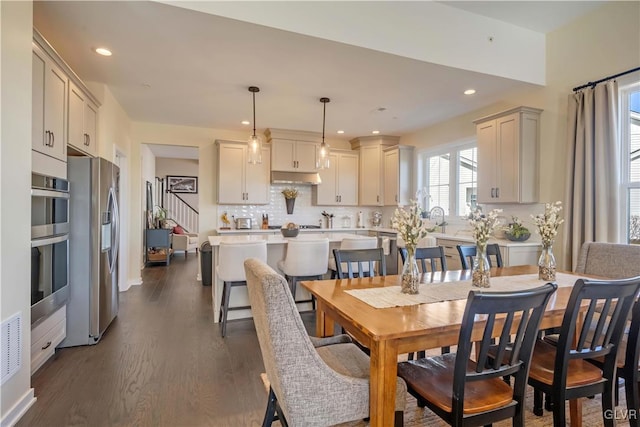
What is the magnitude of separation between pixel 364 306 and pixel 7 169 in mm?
2085

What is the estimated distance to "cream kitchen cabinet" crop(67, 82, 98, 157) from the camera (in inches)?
115

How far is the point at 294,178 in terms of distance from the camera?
5941mm

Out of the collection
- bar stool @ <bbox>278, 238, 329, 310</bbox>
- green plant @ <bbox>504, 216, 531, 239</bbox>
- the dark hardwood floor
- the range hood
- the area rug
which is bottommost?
the area rug

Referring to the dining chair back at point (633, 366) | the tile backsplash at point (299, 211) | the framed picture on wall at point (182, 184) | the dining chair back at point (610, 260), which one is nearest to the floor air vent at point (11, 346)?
the dining chair back at point (633, 366)

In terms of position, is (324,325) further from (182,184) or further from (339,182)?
(182,184)

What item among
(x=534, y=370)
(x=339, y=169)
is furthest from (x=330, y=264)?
(x=339, y=169)

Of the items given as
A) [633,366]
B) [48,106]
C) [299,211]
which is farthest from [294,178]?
[633,366]

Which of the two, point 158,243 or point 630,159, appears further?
point 158,243

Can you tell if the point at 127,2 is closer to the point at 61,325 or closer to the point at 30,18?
the point at 30,18

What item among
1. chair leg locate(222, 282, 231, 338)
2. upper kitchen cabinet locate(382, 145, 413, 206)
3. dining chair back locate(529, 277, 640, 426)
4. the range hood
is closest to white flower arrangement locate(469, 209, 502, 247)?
dining chair back locate(529, 277, 640, 426)

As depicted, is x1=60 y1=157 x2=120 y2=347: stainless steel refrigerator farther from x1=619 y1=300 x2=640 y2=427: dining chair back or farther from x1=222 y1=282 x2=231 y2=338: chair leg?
x1=619 y1=300 x2=640 y2=427: dining chair back

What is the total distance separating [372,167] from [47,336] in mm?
5243

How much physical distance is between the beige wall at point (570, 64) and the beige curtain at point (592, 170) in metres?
0.20

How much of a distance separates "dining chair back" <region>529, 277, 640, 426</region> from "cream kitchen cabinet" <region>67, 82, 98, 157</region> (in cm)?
377
